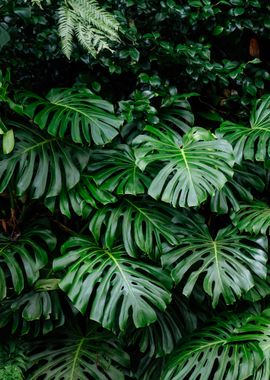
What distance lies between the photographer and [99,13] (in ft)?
6.34

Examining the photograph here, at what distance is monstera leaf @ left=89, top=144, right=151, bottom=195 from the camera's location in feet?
6.64

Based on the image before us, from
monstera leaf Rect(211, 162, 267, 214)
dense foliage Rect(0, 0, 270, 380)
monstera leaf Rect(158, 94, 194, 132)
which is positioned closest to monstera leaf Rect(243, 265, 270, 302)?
dense foliage Rect(0, 0, 270, 380)

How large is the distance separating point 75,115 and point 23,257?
1.92ft

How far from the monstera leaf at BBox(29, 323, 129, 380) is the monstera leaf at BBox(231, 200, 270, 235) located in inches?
27.3

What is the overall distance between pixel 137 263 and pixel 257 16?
1.50 meters

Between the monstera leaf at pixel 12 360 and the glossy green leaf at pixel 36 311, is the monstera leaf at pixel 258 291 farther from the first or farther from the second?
the monstera leaf at pixel 12 360

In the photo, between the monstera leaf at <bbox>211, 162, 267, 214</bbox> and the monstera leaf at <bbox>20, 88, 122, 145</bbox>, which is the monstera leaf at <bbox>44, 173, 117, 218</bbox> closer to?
the monstera leaf at <bbox>20, 88, 122, 145</bbox>

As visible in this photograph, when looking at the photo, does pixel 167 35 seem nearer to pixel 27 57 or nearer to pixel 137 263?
pixel 27 57

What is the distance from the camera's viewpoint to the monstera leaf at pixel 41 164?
1.97m

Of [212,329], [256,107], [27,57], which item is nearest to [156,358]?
[212,329]

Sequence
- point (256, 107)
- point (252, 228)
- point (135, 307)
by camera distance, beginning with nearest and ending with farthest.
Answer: point (135, 307) < point (252, 228) < point (256, 107)

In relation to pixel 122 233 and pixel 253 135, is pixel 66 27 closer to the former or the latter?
pixel 122 233

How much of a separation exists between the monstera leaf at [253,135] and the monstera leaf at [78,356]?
36.6 inches

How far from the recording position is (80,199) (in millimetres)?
2055
